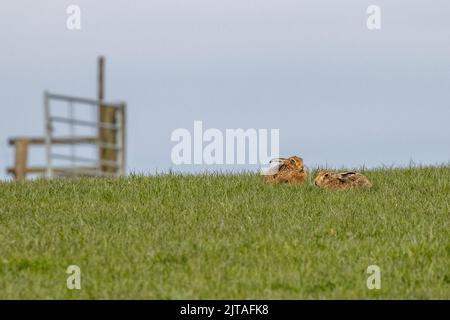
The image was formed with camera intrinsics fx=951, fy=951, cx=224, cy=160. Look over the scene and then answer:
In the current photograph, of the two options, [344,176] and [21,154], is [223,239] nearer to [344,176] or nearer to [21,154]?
[344,176]

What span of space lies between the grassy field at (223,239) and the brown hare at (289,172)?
0.34 m

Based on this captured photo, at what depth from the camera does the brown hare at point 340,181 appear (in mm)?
17125

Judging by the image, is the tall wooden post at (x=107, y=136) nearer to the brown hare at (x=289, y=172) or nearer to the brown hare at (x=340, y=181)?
the brown hare at (x=289, y=172)

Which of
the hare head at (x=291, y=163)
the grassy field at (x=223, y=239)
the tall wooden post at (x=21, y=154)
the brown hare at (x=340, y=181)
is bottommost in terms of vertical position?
the grassy field at (x=223, y=239)

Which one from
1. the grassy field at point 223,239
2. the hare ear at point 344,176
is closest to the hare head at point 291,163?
the grassy field at point 223,239

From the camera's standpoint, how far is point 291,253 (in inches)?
475

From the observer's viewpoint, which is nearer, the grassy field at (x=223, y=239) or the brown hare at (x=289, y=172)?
the grassy field at (x=223, y=239)

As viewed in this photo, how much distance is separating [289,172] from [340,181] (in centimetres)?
103

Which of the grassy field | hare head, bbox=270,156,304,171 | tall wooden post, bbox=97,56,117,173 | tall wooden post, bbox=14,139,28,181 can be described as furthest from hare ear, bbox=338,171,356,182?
tall wooden post, bbox=14,139,28,181

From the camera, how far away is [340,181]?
56.6 feet

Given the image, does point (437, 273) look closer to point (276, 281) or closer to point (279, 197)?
point (276, 281)
